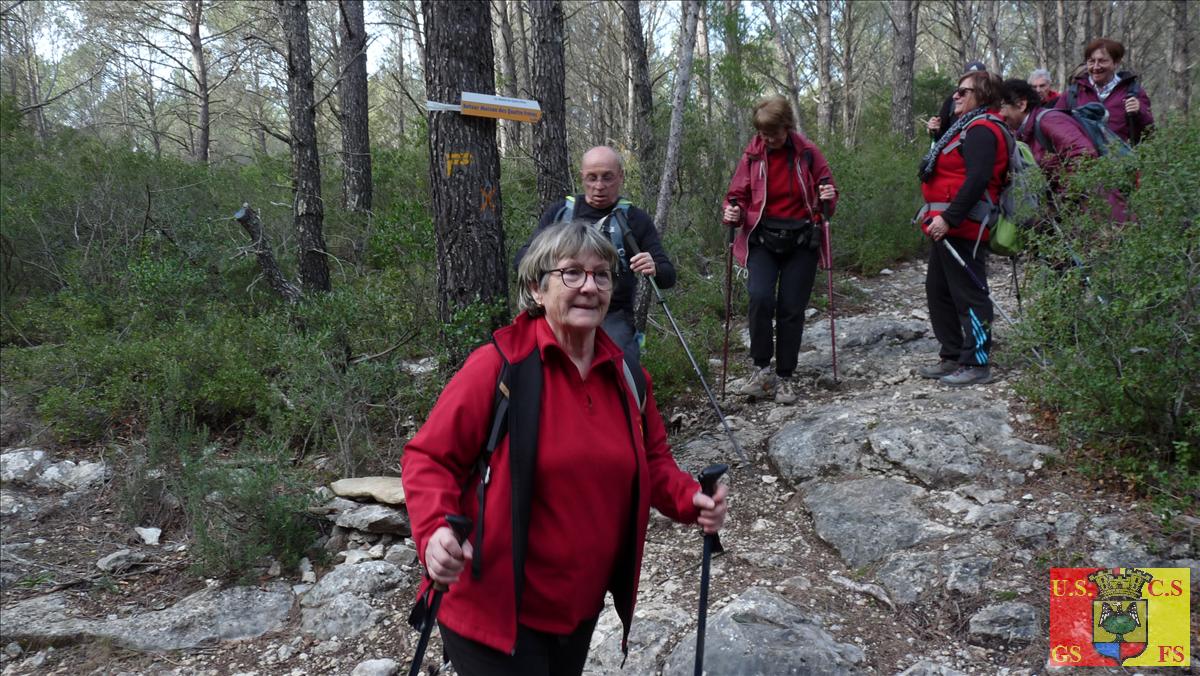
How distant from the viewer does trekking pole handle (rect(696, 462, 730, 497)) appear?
6.60 feet

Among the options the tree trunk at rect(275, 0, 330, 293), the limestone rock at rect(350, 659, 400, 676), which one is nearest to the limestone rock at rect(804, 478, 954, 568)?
the limestone rock at rect(350, 659, 400, 676)

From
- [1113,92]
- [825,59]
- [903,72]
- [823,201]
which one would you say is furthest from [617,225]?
[825,59]

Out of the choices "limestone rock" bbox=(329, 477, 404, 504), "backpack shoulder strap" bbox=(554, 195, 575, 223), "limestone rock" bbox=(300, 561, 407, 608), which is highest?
"backpack shoulder strap" bbox=(554, 195, 575, 223)

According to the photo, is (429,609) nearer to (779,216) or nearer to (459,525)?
Answer: (459,525)

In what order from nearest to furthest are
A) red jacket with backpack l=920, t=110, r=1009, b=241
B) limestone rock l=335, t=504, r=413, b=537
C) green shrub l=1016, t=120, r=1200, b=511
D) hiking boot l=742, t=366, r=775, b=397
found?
1. green shrub l=1016, t=120, r=1200, b=511
2. limestone rock l=335, t=504, r=413, b=537
3. red jacket with backpack l=920, t=110, r=1009, b=241
4. hiking boot l=742, t=366, r=775, b=397

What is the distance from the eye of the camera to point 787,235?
5469mm

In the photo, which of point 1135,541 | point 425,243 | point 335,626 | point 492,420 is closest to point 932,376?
point 1135,541

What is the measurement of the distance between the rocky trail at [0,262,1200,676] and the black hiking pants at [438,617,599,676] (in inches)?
54.6

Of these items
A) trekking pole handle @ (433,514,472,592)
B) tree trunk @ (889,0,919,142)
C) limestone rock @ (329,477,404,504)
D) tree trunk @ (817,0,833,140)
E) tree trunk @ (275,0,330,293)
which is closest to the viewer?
trekking pole handle @ (433,514,472,592)

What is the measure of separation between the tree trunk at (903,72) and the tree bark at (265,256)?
976 cm

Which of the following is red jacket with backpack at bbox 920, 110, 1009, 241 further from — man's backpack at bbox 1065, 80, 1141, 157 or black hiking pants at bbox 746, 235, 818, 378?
black hiking pants at bbox 746, 235, 818, 378

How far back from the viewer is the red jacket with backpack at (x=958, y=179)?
16.8 ft

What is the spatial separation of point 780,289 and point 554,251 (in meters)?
3.77

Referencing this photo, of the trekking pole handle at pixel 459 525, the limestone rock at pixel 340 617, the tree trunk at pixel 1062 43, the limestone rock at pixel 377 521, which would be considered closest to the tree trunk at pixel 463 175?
the limestone rock at pixel 377 521
